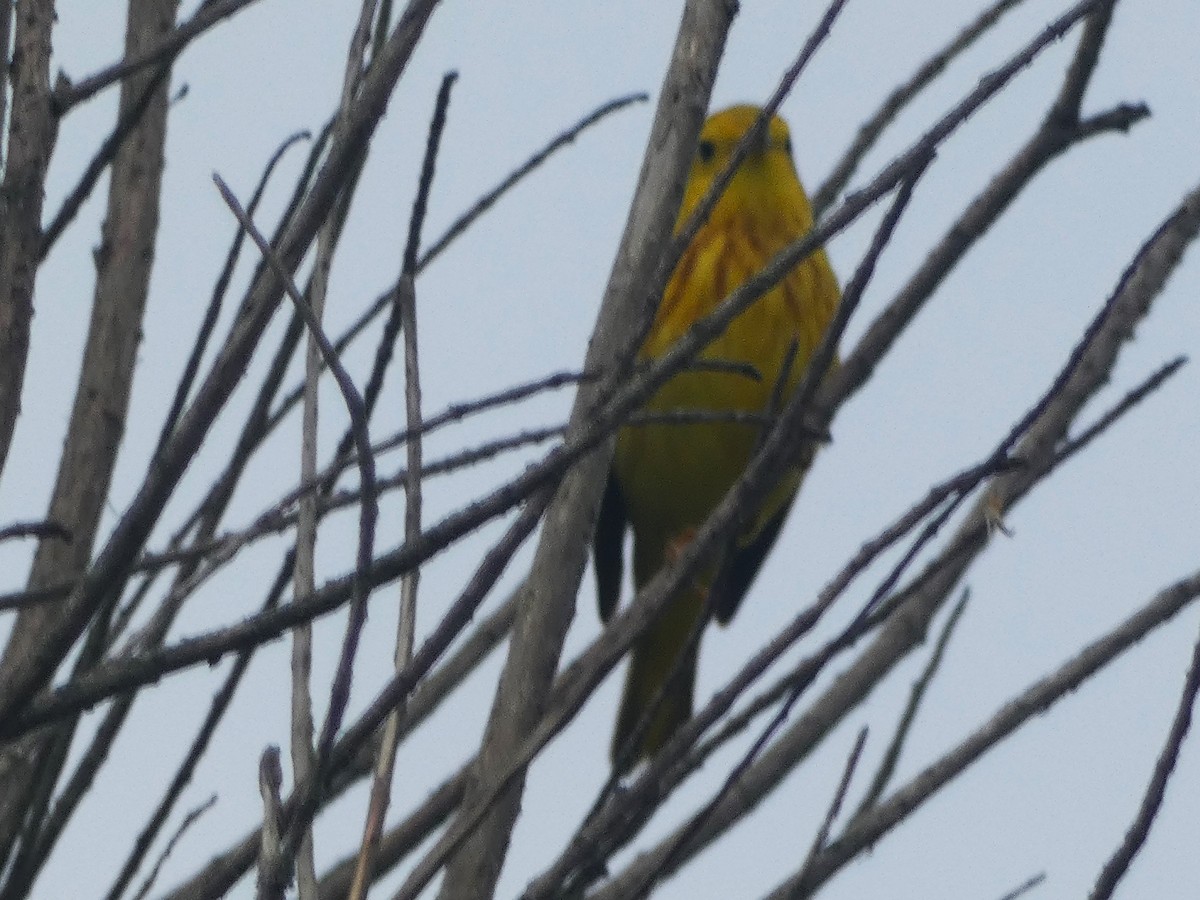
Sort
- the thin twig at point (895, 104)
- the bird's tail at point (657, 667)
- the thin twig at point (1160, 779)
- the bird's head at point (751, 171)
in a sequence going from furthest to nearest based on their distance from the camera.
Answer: the bird's head at point (751, 171)
the bird's tail at point (657, 667)
the thin twig at point (895, 104)
the thin twig at point (1160, 779)

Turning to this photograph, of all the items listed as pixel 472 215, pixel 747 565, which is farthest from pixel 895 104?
pixel 747 565

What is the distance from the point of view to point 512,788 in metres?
1.88

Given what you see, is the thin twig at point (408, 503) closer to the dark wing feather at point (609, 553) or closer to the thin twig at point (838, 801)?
the thin twig at point (838, 801)

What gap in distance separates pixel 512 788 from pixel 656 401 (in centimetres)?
301

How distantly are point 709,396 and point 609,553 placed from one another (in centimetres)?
78

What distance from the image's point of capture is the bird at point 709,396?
15.4ft

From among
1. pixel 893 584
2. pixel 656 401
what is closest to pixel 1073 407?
pixel 893 584

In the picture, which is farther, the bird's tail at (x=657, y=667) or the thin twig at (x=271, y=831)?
the bird's tail at (x=657, y=667)

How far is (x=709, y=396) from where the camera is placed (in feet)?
15.5

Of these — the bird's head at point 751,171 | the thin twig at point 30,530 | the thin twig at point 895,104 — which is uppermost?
the bird's head at point 751,171

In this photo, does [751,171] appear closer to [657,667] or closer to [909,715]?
[657,667]

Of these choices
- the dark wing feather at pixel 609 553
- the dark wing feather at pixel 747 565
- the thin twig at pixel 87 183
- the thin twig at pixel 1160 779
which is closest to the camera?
the thin twig at pixel 1160 779

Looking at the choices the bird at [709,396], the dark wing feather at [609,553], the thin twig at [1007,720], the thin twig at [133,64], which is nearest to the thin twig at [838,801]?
the thin twig at [1007,720]

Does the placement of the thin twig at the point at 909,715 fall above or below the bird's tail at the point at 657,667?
below
